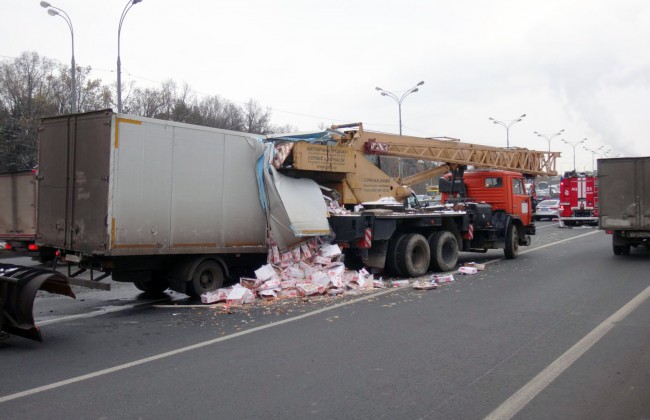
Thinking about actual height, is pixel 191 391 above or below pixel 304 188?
below

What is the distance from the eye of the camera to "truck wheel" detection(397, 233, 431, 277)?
40.9 feet

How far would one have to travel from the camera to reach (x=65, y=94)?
49.0 meters

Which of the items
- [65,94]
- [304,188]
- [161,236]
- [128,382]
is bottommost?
[128,382]

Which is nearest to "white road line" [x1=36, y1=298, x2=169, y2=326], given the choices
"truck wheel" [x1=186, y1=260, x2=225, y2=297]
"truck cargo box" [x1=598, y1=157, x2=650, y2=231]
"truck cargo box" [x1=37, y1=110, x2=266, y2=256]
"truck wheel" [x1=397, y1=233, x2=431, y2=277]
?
"truck wheel" [x1=186, y1=260, x2=225, y2=297]

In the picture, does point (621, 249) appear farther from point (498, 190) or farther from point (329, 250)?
point (329, 250)

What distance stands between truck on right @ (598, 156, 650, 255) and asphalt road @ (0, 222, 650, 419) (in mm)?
5982

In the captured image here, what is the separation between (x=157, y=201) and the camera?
9.01 m

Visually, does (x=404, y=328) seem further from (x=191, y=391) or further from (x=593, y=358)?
(x=191, y=391)

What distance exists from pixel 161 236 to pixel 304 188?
3.35 m

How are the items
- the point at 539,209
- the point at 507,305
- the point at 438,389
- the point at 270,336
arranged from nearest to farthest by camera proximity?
1. the point at 438,389
2. the point at 270,336
3. the point at 507,305
4. the point at 539,209

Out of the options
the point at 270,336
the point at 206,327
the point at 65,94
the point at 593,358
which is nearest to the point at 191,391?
the point at 270,336

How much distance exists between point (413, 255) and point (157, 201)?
640 centimetres

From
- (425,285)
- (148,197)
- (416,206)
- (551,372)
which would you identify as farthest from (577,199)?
(551,372)

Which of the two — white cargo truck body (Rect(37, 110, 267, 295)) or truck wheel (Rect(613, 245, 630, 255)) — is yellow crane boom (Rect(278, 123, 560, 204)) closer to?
white cargo truck body (Rect(37, 110, 267, 295))
